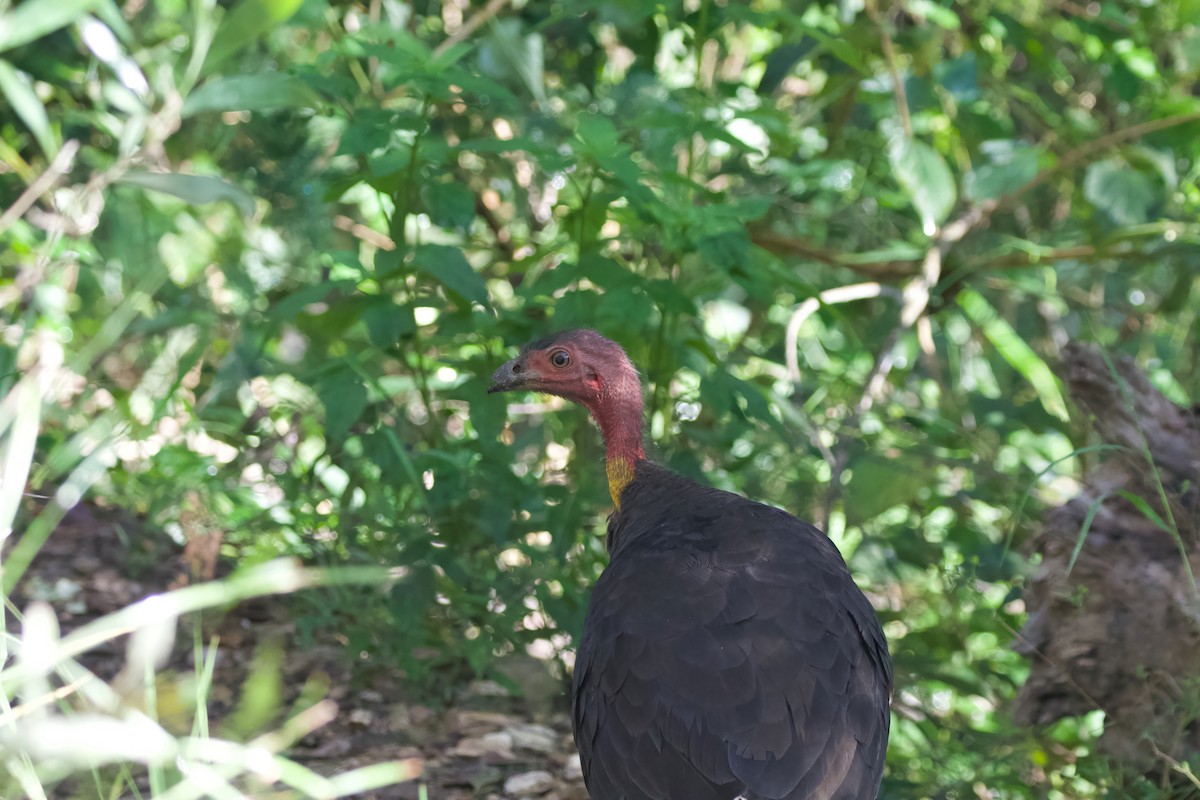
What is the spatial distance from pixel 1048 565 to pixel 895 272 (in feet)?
5.72

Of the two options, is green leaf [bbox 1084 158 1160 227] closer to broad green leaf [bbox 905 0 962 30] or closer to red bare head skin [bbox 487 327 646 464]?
broad green leaf [bbox 905 0 962 30]

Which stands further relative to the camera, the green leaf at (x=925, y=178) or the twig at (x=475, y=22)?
the twig at (x=475, y=22)

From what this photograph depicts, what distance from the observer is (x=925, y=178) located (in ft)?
13.9

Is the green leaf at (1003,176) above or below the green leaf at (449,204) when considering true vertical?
below

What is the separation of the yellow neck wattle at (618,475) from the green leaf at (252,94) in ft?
4.54

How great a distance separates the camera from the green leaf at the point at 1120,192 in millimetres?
4363

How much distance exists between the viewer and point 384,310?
335 cm

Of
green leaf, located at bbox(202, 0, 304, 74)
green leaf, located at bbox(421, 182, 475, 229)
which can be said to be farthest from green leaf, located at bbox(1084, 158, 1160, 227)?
green leaf, located at bbox(202, 0, 304, 74)

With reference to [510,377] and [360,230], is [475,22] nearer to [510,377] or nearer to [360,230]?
[360,230]

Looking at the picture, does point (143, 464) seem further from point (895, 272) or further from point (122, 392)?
point (895, 272)

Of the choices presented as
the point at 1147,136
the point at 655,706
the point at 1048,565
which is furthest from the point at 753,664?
the point at 1147,136

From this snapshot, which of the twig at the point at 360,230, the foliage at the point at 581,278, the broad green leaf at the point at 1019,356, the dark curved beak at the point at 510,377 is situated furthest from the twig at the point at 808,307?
the twig at the point at 360,230

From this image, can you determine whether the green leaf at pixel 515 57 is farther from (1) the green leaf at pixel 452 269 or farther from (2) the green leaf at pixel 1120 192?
(2) the green leaf at pixel 1120 192

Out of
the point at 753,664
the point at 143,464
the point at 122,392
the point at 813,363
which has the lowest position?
the point at 813,363
